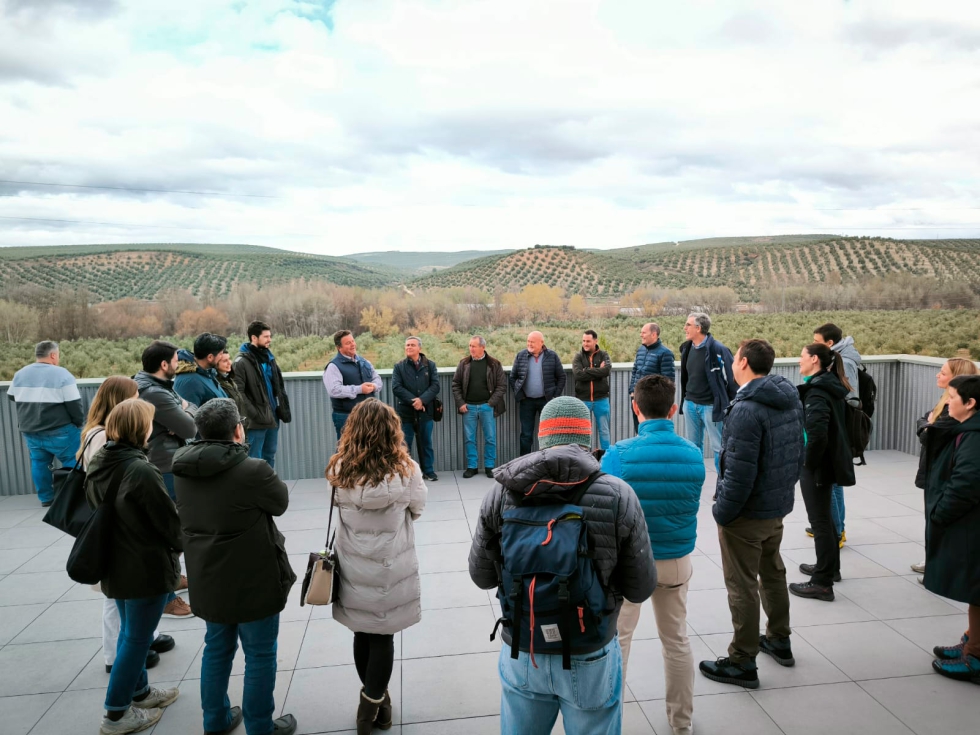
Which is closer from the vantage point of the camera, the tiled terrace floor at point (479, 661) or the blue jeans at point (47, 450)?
the tiled terrace floor at point (479, 661)

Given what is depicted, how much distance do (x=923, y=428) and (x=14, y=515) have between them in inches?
308

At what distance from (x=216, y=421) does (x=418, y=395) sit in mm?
4662

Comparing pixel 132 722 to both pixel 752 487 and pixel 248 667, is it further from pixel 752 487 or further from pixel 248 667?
pixel 752 487

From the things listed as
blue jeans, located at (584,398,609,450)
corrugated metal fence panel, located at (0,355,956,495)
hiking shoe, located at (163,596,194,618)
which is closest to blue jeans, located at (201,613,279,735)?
hiking shoe, located at (163,596,194,618)

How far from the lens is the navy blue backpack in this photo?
1816 millimetres

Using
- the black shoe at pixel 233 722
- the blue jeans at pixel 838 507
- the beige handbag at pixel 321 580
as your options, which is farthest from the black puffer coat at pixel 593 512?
the blue jeans at pixel 838 507

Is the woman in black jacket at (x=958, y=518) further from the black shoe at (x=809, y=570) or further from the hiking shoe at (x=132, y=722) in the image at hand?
the hiking shoe at (x=132, y=722)

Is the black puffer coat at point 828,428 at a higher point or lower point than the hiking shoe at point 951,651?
higher

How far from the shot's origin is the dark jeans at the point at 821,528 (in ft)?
13.8

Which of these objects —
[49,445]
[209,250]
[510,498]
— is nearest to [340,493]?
[510,498]

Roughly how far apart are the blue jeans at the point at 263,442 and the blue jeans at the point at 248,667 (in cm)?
366

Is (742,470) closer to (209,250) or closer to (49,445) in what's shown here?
(49,445)

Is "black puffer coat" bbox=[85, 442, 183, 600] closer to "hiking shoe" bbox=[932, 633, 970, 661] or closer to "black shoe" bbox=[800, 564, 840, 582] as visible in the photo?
"hiking shoe" bbox=[932, 633, 970, 661]

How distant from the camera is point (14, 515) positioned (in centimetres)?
645
